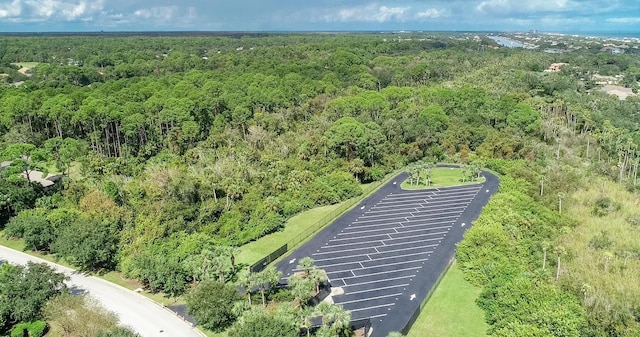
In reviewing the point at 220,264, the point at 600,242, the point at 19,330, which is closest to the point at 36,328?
the point at 19,330

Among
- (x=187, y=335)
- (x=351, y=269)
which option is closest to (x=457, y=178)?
(x=351, y=269)

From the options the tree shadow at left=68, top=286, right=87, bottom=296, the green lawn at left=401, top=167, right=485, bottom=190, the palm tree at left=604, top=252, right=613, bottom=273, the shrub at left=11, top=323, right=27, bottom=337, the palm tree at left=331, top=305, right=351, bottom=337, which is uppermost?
the palm tree at left=331, top=305, right=351, bottom=337

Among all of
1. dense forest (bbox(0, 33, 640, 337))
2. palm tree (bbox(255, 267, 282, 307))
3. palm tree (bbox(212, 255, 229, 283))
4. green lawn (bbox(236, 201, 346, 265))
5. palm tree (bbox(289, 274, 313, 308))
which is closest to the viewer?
palm tree (bbox(289, 274, 313, 308))

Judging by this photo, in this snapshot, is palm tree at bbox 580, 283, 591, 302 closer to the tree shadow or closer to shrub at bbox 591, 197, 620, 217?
shrub at bbox 591, 197, 620, 217

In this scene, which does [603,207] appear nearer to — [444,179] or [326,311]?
[444,179]

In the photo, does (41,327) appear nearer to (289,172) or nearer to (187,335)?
(187,335)

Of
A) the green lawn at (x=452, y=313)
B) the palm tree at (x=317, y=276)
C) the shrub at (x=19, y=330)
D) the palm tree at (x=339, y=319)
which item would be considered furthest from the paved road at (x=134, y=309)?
the green lawn at (x=452, y=313)

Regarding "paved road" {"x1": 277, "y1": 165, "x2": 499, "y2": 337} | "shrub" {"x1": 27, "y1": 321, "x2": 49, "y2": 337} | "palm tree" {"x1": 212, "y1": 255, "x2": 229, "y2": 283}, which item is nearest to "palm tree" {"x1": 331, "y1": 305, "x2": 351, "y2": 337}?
"paved road" {"x1": 277, "y1": 165, "x2": 499, "y2": 337}
